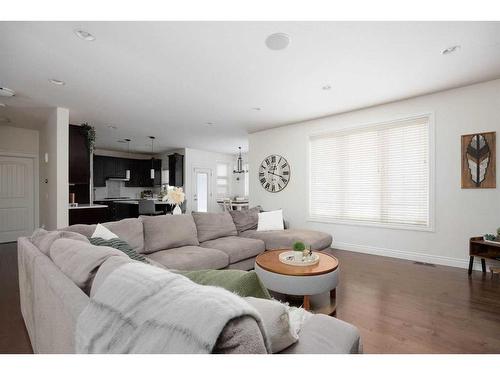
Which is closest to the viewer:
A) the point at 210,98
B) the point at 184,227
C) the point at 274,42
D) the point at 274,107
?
the point at 274,42

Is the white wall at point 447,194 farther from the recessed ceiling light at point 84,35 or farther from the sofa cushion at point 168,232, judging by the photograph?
the recessed ceiling light at point 84,35

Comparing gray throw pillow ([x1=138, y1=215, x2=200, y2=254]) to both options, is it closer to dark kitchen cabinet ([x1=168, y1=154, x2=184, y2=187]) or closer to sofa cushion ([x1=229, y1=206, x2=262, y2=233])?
sofa cushion ([x1=229, y1=206, x2=262, y2=233])

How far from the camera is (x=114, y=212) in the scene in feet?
23.3

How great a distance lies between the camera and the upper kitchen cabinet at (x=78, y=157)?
4.48 meters

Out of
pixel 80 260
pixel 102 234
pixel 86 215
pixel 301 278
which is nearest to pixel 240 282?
pixel 80 260

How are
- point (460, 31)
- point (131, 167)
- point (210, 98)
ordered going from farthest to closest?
1. point (131, 167)
2. point (210, 98)
3. point (460, 31)

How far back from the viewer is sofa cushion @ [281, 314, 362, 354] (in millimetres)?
833

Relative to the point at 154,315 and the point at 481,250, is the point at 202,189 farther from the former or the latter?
the point at 154,315

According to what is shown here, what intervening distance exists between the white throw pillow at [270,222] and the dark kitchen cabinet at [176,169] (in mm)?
4480

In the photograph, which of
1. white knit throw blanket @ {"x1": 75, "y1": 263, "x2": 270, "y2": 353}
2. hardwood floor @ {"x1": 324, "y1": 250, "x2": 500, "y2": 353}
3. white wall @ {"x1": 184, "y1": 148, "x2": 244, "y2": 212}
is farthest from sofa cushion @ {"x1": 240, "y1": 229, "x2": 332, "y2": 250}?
white wall @ {"x1": 184, "y1": 148, "x2": 244, "y2": 212}

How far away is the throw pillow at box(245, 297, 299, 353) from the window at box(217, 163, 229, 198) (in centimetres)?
808

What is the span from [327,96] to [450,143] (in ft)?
Answer: 5.92
